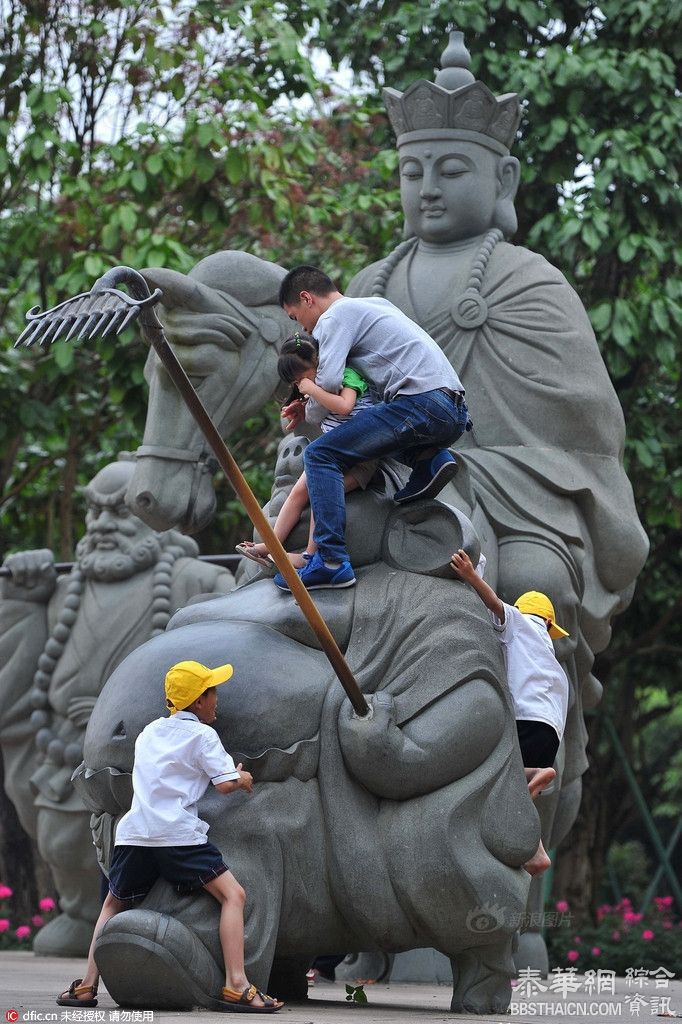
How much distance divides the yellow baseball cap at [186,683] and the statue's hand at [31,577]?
18.6 ft

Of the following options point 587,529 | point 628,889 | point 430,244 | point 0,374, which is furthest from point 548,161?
point 628,889

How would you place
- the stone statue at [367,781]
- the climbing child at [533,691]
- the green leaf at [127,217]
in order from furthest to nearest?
the green leaf at [127,217], the climbing child at [533,691], the stone statue at [367,781]

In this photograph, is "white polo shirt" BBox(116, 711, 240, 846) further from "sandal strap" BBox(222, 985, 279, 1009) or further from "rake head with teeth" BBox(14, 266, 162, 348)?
"rake head with teeth" BBox(14, 266, 162, 348)

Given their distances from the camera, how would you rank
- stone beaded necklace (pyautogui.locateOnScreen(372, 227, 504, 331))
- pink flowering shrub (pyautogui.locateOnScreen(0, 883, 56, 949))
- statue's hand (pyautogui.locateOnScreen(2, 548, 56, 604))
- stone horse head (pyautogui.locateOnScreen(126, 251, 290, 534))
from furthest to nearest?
1. pink flowering shrub (pyautogui.locateOnScreen(0, 883, 56, 949))
2. statue's hand (pyautogui.locateOnScreen(2, 548, 56, 604))
3. stone beaded necklace (pyautogui.locateOnScreen(372, 227, 504, 331))
4. stone horse head (pyautogui.locateOnScreen(126, 251, 290, 534))

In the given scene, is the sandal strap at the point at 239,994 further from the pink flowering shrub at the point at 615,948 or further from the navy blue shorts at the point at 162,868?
the pink flowering shrub at the point at 615,948

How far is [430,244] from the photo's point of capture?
8773 millimetres

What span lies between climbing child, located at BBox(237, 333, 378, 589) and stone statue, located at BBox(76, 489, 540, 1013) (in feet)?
0.88

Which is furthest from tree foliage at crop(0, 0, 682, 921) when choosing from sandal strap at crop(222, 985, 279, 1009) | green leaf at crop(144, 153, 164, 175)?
sandal strap at crop(222, 985, 279, 1009)

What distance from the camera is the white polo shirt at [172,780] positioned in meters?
5.45

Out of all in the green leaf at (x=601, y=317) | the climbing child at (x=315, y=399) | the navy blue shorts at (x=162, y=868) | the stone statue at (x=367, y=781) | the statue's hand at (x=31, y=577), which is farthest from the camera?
the green leaf at (x=601, y=317)

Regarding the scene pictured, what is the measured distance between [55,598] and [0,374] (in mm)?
2068

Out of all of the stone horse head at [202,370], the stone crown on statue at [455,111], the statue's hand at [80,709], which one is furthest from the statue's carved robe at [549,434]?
the statue's hand at [80,709]

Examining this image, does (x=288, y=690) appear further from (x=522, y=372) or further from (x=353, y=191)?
(x=353, y=191)

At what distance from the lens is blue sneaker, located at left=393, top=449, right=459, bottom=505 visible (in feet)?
20.4
